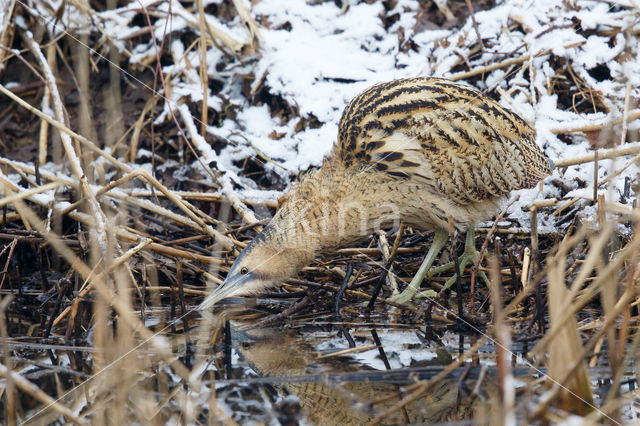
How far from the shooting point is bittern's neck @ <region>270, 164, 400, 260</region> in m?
3.29

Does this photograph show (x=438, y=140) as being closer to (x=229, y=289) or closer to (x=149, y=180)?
(x=229, y=289)

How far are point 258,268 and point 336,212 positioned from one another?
429 mm

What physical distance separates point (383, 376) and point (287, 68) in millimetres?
2959

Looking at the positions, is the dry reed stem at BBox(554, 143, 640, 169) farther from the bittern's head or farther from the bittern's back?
the bittern's head

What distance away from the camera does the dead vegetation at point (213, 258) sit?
216 cm

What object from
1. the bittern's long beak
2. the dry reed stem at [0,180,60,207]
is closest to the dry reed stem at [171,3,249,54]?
the dry reed stem at [0,180,60,207]

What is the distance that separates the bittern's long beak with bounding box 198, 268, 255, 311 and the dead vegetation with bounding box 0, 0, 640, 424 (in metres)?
0.11

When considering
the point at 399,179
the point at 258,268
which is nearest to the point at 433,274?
the point at 399,179

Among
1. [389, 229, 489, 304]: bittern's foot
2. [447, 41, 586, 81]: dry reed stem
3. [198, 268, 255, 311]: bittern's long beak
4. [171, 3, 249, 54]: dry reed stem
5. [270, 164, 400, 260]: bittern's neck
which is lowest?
[389, 229, 489, 304]: bittern's foot

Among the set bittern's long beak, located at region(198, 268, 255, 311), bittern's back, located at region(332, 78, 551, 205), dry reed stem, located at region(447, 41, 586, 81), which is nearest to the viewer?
bittern's long beak, located at region(198, 268, 255, 311)

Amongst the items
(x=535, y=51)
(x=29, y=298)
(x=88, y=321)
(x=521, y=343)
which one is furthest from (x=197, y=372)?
(x=535, y=51)

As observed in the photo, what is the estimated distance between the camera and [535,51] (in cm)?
466

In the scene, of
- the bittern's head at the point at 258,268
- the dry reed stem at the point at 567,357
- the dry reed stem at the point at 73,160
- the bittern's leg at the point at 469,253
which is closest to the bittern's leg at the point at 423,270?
the bittern's leg at the point at 469,253

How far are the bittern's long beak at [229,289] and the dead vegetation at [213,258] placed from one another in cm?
11
